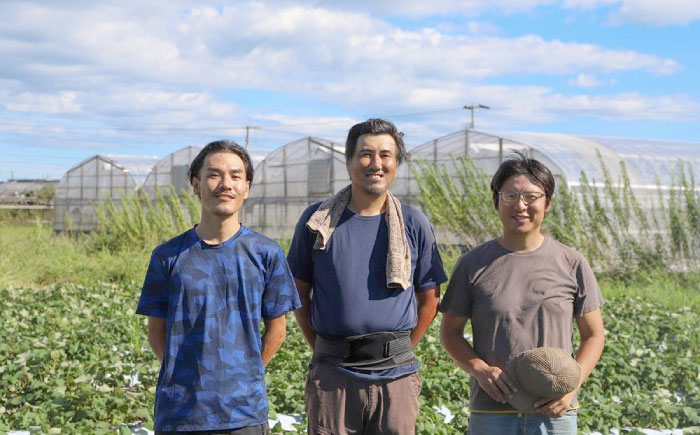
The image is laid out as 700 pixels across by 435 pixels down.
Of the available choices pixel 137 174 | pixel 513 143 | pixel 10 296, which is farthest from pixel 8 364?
pixel 137 174

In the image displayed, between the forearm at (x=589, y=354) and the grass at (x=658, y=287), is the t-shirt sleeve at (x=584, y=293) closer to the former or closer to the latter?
the forearm at (x=589, y=354)

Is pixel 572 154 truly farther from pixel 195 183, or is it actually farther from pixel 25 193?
pixel 25 193

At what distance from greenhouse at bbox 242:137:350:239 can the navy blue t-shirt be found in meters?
15.4

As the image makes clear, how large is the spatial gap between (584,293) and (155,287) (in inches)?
56.2

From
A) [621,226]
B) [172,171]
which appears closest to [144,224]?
[172,171]

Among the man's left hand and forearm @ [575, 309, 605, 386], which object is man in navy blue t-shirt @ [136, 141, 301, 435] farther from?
forearm @ [575, 309, 605, 386]

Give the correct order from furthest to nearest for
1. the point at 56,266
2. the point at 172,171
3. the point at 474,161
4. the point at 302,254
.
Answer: the point at 172,171
the point at 474,161
the point at 56,266
the point at 302,254

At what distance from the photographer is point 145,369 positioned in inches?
201

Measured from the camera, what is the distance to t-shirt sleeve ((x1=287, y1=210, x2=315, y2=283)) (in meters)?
2.94

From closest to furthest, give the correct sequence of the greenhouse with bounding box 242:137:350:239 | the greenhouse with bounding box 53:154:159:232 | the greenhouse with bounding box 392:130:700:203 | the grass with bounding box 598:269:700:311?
the grass with bounding box 598:269:700:311 < the greenhouse with bounding box 392:130:700:203 < the greenhouse with bounding box 242:137:350:239 < the greenhouse with bounding box 53:154:159:232

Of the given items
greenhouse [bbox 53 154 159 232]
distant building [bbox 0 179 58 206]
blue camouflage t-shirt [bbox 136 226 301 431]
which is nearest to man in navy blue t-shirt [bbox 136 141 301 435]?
blue camouflage t-shirt [bbox 136 226 301 431]

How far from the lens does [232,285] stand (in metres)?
2.57

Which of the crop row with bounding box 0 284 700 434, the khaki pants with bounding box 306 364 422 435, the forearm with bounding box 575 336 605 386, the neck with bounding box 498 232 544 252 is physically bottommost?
the crop row with bounding box 0 284 700 434

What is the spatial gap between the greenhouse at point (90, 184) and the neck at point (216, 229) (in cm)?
2253
